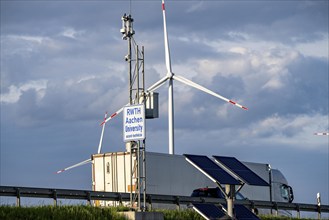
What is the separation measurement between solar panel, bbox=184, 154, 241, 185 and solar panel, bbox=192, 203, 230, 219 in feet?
3.37

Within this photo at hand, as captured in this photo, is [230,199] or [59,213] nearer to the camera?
[230,199]

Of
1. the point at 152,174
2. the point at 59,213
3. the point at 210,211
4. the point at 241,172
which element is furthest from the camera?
the point at 152,174

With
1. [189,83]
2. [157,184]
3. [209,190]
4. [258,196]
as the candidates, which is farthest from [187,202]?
[189,83]

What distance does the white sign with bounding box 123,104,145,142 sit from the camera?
1137 inches

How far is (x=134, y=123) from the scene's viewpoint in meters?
29.2

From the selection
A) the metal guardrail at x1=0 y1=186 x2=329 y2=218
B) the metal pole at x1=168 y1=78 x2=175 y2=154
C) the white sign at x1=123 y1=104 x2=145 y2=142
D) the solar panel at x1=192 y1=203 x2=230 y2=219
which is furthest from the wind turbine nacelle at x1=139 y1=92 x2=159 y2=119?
the metal pole at x1=168 y1=78 x2=175 y2=154

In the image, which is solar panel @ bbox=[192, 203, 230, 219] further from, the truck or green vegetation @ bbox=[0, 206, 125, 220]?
the truck

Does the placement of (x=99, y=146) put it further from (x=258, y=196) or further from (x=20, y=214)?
(x=20, y=214)

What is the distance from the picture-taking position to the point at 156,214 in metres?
28.7

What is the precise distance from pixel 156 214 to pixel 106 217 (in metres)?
1.79

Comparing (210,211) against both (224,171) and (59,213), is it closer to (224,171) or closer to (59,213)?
(224,171)

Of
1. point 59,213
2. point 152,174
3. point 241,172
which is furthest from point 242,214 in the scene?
point 152,174

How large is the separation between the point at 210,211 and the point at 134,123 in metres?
4.72

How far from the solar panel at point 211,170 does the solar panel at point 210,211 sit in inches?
40.5
